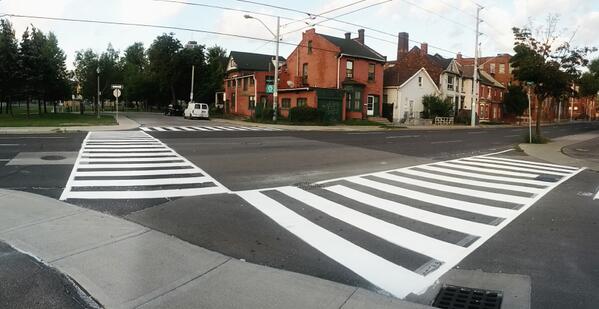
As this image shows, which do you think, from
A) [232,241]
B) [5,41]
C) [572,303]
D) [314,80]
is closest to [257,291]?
[232,241]

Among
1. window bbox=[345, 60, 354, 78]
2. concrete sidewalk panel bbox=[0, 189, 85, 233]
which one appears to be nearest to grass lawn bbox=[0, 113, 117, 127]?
window bbox=[345, 60, 354, 78]

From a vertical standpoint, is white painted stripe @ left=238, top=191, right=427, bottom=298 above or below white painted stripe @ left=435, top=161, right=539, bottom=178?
below

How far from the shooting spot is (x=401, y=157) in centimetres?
1720

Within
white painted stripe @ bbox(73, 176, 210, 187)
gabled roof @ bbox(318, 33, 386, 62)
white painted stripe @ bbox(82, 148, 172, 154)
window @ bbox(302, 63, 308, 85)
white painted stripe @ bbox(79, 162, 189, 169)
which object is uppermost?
gabled roof @ bbox(318, 33, 386, 62)

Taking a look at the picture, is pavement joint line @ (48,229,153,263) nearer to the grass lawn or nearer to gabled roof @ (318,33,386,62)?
the grass lawn

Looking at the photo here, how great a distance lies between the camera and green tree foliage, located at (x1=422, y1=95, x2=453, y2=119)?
172 ft

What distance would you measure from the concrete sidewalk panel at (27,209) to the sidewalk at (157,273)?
0.19ft

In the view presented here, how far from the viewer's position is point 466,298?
4.66m

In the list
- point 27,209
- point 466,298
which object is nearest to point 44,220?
point 27,209

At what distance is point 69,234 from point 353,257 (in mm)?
3766

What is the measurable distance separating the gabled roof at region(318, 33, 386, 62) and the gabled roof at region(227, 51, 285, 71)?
13866mm

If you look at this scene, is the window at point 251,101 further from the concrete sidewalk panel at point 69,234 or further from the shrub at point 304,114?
the concrete sidewalk panel at point 69,234

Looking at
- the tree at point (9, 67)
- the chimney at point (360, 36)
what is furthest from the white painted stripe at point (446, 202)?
the chimney at point (360, 36)

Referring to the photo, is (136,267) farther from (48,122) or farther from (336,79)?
(336,79)
